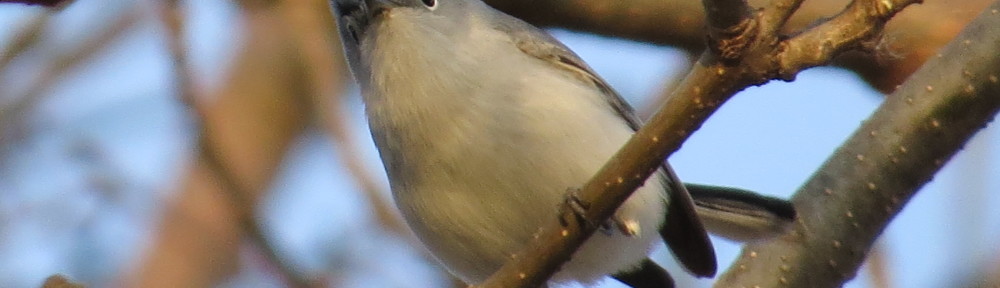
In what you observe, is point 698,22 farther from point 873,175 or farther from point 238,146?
point 238,146

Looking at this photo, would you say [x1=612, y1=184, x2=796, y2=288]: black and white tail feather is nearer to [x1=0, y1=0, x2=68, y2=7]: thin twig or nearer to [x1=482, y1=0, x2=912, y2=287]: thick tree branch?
[x1=482, y1=0, x2=912, y2=287]: thick tree branch

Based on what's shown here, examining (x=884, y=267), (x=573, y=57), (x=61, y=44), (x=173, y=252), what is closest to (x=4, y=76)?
(x=61, y=44)

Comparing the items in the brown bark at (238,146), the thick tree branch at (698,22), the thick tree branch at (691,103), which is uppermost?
the thick tree branch at (691,103)

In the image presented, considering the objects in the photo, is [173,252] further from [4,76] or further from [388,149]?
[388,149]

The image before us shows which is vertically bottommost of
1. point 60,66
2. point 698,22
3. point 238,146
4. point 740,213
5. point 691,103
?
point 238,146

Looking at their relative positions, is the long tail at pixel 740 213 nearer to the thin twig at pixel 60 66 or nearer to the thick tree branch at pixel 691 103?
the thick tree branch at pixel 691 103

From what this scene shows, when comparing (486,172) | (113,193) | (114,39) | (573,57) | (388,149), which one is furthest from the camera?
(114,39)

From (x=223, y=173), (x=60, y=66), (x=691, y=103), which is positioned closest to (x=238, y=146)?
(x=60, y=66)

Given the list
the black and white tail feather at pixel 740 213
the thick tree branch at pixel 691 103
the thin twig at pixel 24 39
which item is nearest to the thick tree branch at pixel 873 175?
the black and white tail feather at pixel 740 213
